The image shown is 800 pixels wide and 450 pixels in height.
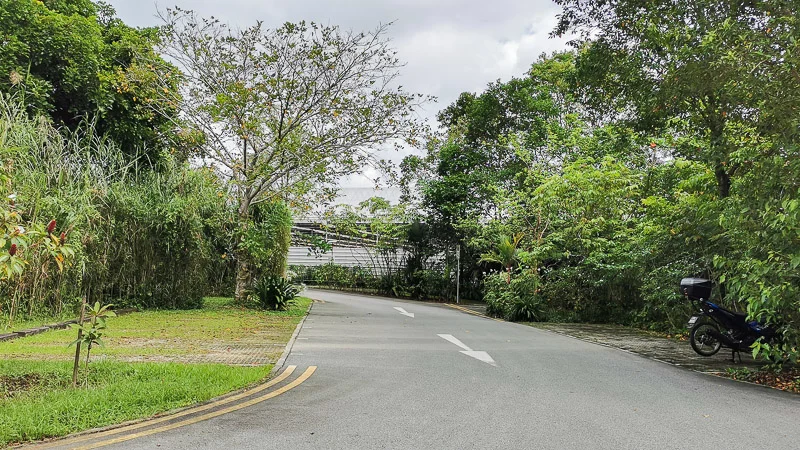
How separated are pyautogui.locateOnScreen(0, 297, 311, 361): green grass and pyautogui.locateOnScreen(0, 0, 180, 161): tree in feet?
17.1

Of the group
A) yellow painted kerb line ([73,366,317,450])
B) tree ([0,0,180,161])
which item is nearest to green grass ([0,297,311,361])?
yellow painted kerb line ([73,366,317,450])

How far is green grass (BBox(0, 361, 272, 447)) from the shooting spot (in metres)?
4.21

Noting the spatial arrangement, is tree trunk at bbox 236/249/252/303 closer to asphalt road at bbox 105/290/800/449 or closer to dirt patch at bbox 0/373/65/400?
asphalt road at bbox 105/290/800/449

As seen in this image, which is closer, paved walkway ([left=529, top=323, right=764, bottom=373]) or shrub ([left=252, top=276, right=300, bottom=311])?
paved walkway ([left=529, top=323, right=764, bottom=373])

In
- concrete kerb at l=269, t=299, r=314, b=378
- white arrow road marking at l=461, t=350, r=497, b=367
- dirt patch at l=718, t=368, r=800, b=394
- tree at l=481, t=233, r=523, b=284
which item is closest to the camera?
concrete kerb at l=269, t=299, r=314, b=378

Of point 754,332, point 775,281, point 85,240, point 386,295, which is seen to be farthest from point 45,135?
point 386,295

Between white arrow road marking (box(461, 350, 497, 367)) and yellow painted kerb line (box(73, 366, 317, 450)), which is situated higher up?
white arrow road marking (box(461, 350, 497, 367))

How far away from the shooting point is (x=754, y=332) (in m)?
8.41

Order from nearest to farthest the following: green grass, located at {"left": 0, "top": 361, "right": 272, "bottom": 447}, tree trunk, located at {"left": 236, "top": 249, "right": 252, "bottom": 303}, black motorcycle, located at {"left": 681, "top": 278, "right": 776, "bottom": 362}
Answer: green grass, located at {"left": 0, "top": 361, "right": 272, "bottom": 447}
black motorcycle, located at {"left": 681, "top": 278, "right": 776, "bottom": 362}
tree trunk, located at {"left": 236, "top": 249, "right": 252, "bottom": 303}

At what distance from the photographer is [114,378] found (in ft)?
18.7

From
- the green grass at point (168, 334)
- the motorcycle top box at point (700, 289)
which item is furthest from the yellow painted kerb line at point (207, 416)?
the motorcycle top box at point (700, 289)

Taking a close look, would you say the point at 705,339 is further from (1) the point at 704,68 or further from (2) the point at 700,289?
(1) the point at 704,68

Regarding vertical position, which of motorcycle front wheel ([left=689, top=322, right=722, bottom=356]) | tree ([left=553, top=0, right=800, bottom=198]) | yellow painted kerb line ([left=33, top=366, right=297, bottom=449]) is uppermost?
tree ([left=553, top=0, right=800, bottom=198])

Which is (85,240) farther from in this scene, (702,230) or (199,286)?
(702,230)
